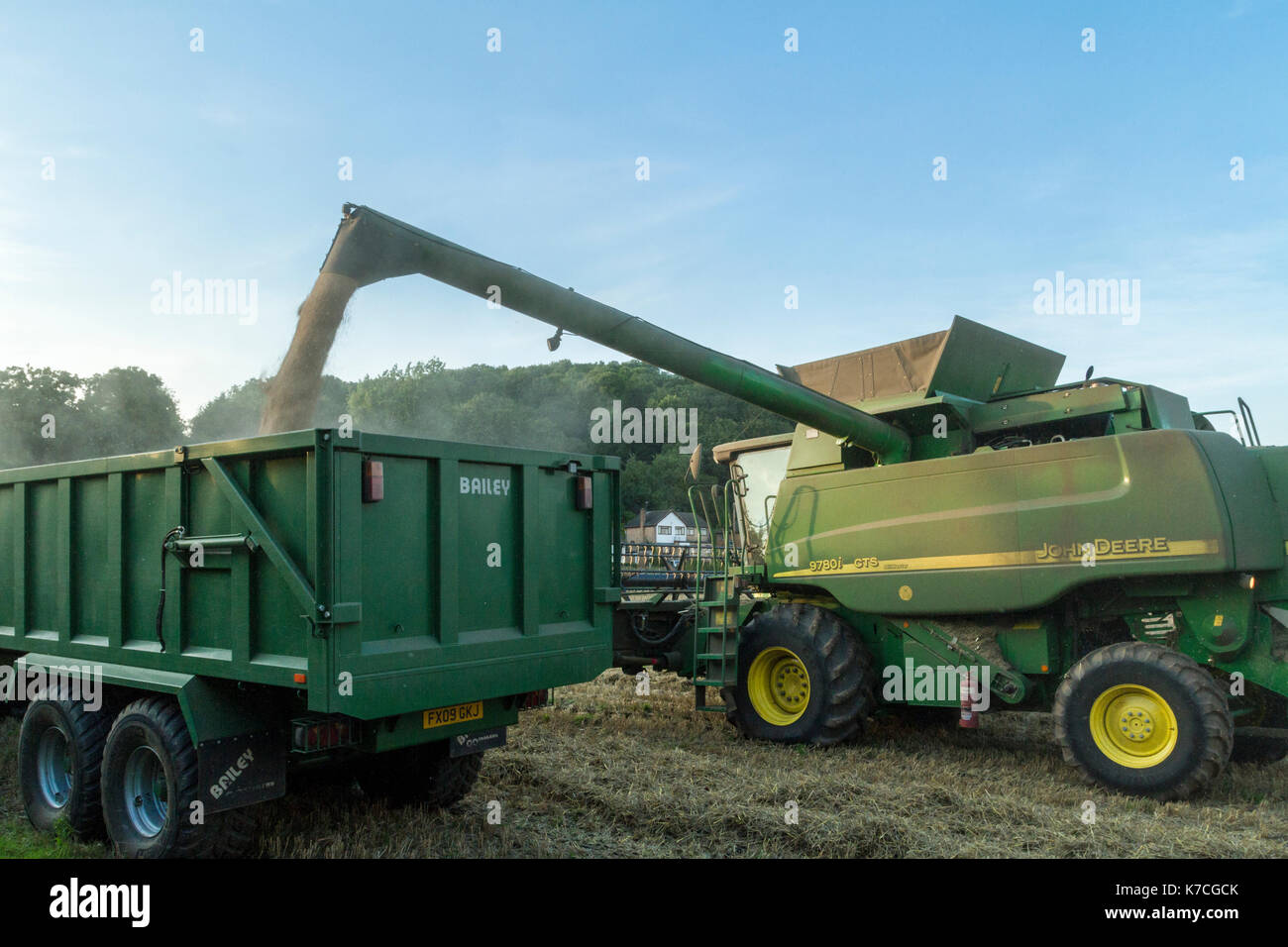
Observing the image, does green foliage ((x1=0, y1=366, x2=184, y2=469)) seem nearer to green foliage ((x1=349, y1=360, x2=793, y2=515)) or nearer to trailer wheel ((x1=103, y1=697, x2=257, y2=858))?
green foliage ((x1=349, y1=360, x2=793, y2=515))

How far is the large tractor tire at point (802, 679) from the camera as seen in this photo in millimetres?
7422

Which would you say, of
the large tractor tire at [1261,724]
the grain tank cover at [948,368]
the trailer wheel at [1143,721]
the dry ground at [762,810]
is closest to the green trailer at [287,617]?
the dry ground at [762,810]

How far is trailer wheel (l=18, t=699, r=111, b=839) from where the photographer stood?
4.96m

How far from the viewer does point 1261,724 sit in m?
6.48

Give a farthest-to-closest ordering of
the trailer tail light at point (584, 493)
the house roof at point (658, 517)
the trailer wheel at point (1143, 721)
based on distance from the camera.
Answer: the house roof at point (658, 517), the trailer wheel at point (1143, 721), the trailer tail light at point (584, 493)

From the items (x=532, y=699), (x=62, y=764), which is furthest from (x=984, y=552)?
(x=62, y=764)

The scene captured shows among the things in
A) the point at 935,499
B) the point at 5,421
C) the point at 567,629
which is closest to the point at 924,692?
the point at 935,499

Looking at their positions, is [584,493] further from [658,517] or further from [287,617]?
[658,517]

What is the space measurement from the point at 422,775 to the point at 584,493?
186cm

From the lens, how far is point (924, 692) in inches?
289

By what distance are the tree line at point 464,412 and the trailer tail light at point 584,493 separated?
15.3 m

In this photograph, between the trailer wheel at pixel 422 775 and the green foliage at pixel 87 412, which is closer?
the trailer wheel at pixel 422 775

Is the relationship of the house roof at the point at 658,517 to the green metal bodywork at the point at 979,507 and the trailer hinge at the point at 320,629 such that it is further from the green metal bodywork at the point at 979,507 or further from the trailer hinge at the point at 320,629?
the trailer hinge at the point at 320,629

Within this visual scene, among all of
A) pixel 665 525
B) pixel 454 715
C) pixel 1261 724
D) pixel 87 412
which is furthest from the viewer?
pixel 665 525
